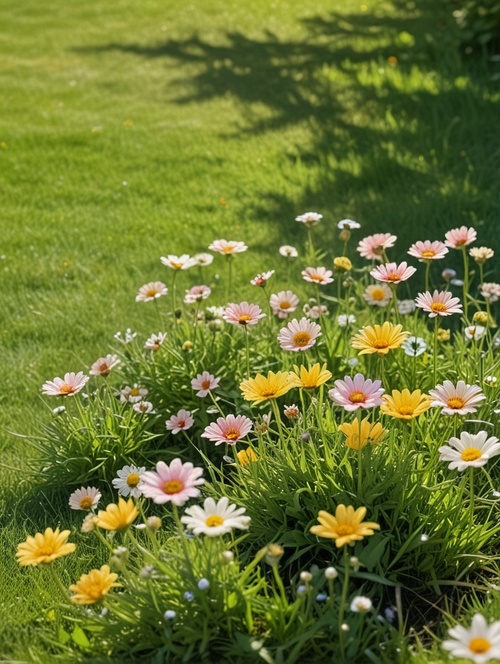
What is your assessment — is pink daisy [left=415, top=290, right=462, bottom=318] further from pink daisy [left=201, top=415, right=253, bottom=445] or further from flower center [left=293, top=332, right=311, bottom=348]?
pink daisy [left=201, top=415, right=253, bottom=445]

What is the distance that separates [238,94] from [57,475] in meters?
5.13

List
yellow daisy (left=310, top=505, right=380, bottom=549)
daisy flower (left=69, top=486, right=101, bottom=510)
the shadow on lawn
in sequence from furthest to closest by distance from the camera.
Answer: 1. the shadow on lawn
2. daisy flower (left=69, top=486, right=101, bottom=510)
3. yellow daisy (left=310, top=505, right=380, bottom=549)

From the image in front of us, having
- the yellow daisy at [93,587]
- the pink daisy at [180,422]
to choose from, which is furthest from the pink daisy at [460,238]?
the yellow daisy at [93,587]

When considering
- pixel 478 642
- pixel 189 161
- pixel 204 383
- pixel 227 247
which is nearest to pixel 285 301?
pixel 227 247

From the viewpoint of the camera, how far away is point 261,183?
5.41m

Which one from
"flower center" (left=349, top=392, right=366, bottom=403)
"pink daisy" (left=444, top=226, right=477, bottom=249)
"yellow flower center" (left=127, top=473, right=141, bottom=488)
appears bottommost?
"yellow flower center" (left=127, top=473, right=141, bottom=488)

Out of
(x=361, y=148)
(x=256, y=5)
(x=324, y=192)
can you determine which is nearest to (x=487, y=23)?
(x=361, y=148)

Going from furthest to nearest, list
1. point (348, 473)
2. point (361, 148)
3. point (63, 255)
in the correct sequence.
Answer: point (361, 148) < point (63, 255) < point (348, 473)

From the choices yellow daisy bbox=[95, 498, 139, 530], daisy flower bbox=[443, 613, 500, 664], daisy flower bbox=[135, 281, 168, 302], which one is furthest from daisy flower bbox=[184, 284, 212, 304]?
daisy flower bbox=[443, 613, 500, 664]

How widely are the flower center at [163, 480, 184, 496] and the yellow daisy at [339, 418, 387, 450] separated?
0.49m

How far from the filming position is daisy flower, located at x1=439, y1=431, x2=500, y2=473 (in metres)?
2.01

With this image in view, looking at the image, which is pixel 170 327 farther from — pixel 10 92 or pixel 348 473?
pixel 10 92

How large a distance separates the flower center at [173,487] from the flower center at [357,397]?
0.50m

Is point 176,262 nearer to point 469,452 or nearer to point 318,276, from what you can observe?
point 318,276
